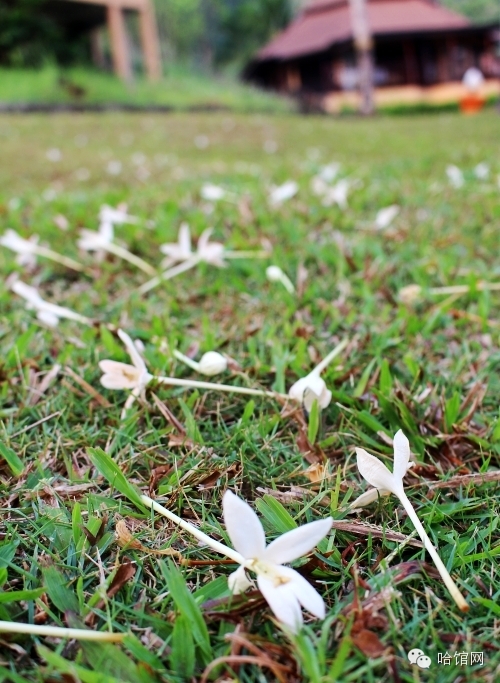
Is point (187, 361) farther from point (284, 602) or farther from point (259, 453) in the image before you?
point (284, 602)

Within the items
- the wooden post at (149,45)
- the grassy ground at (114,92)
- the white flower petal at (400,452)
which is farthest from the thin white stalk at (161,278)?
the wooden post at (149,45)

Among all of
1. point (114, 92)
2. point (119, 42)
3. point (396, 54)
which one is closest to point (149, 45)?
point (119, 42)

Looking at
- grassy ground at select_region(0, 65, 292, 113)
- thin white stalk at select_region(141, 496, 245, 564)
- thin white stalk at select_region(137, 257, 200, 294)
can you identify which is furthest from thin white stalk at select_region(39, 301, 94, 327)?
grassy ground at select_region(0, 65, 292, 113)

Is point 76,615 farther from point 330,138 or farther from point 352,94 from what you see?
point 352,94

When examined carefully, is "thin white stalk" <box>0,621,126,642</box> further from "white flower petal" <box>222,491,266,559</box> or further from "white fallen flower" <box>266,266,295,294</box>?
"white fallen flower" <box>266,266,295,294</box>

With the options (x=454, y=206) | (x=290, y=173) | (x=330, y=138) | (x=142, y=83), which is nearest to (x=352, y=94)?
(x=142, y=83)

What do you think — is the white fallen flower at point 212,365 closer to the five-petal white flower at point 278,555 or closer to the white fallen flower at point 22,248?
the five-petal white flower at point 278,555

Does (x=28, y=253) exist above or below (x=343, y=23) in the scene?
below
